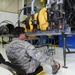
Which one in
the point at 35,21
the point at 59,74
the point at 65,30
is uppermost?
the point at 35,21

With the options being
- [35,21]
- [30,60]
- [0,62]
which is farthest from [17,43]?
[35,21]

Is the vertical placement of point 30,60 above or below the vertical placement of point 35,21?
below

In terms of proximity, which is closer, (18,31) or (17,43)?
(17,43)

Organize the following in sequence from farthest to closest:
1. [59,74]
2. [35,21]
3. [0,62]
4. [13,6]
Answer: [13,6], [35,21], [59,74], [0,62]

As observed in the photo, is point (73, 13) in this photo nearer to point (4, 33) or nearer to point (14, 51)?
point (14, 51)

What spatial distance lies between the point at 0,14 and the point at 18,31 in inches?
277

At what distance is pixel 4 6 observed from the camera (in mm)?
9000

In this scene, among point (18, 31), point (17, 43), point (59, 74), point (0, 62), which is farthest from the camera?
point (59, 74)

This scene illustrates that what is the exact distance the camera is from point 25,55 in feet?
6.31

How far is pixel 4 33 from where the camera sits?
16.7 ft

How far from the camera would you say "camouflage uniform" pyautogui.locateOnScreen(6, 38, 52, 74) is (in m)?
1.86

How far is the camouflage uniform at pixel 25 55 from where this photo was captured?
6.11 feet

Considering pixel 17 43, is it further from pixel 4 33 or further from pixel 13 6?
pixel 13 6

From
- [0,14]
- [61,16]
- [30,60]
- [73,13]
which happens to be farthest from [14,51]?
[0,14]
